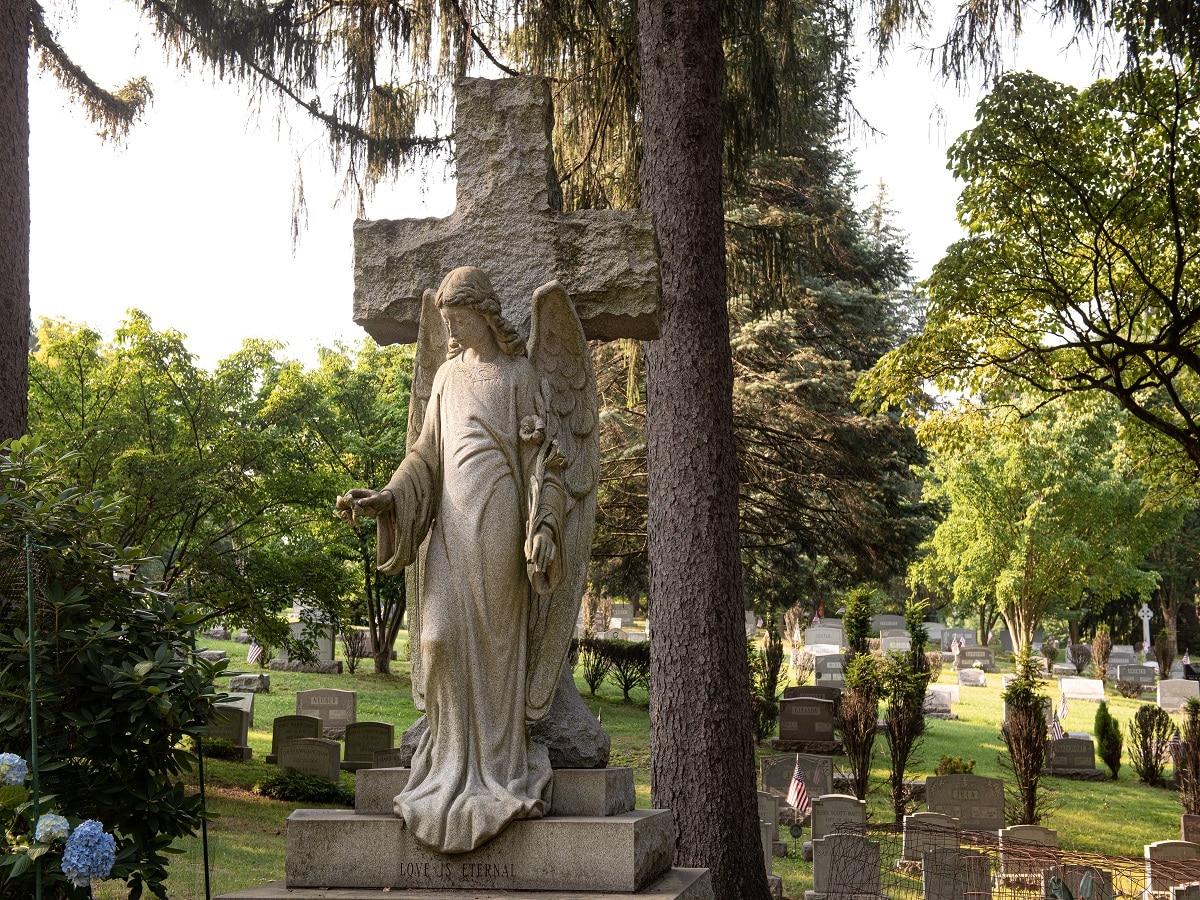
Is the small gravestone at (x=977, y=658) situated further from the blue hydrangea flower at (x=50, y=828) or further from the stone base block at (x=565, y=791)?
the blue hydrangea flower at (x=50, y=828)

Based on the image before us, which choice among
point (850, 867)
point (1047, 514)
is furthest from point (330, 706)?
point (1047, 514)

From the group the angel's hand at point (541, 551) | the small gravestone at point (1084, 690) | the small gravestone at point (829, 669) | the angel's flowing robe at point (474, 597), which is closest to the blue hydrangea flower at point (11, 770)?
the angel's flowing robe at point (474, 597)

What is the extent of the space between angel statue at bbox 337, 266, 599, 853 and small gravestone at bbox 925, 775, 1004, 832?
396 inches

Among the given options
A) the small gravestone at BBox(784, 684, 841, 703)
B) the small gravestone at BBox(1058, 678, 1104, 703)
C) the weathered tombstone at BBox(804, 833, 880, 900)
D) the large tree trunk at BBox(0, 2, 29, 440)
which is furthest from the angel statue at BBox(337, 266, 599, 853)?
the small gravestone at BBox(1058, 678, 1104, 703)

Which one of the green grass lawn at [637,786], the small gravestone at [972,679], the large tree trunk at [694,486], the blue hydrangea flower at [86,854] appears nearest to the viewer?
the blue hydrangea flower at [86,854]

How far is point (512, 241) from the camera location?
523 cm

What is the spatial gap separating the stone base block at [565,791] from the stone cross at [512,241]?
1.89 m

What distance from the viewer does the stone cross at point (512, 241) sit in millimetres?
5156

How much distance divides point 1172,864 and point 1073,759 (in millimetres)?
9918

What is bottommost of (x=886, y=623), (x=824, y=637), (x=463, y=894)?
(x=886, y=623)

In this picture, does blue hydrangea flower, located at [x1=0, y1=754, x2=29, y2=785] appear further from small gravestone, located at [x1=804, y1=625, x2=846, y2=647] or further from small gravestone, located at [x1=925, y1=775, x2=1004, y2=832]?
small gravestone, located at [x1=804, y1=625, x2=846, y2=647]

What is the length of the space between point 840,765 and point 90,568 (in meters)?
14.9

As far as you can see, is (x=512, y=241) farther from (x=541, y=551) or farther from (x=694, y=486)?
(x=694, y=486)

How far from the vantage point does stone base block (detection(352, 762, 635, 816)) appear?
4.59 m
